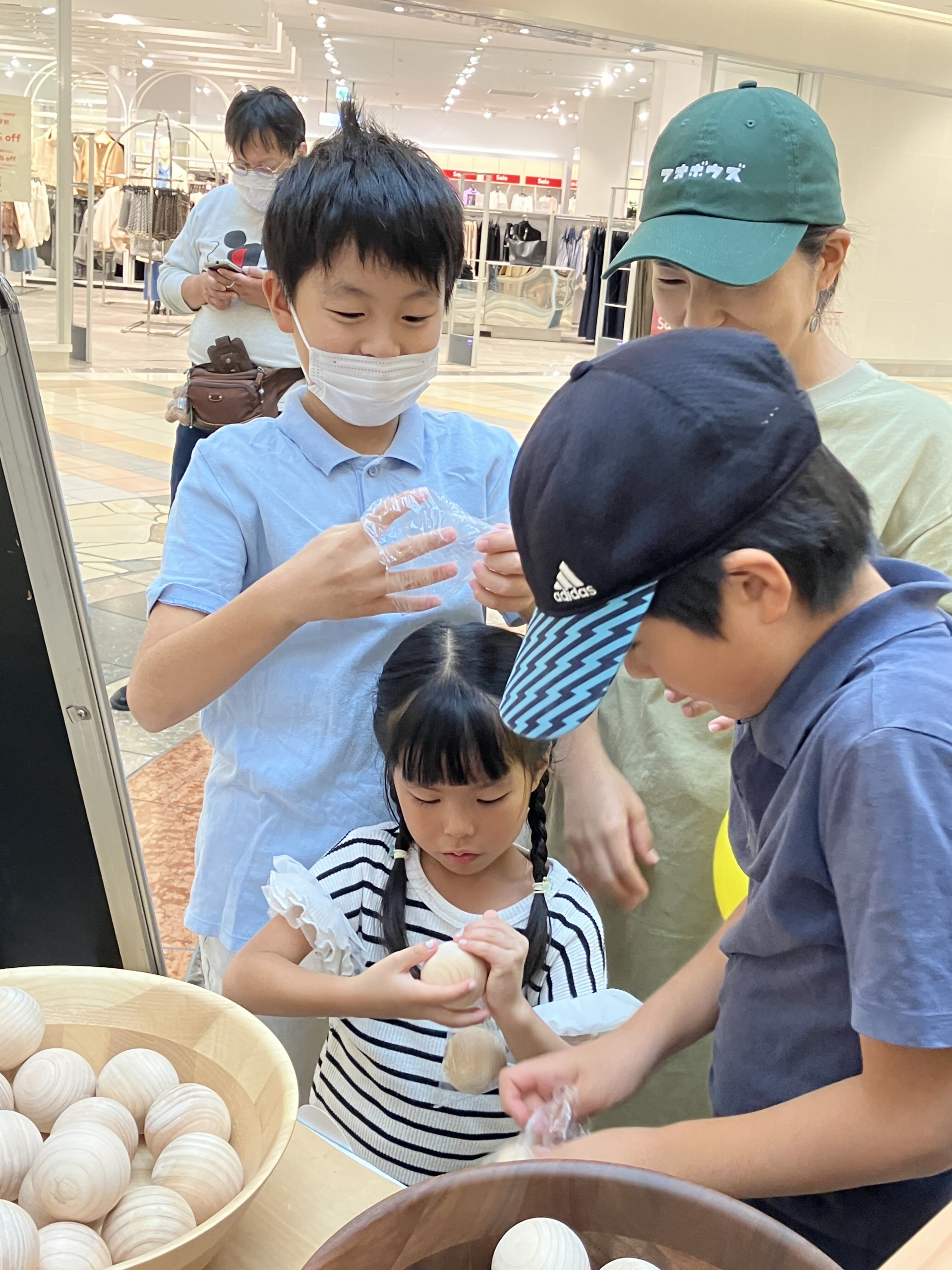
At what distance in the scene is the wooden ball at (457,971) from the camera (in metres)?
1.10

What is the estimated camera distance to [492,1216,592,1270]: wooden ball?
63 centimetres

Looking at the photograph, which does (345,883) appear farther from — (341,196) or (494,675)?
(341,196)

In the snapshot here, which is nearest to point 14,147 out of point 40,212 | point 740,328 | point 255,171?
point 40,212

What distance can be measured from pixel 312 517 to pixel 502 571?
0.28 m

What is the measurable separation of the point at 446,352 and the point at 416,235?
13246 mm

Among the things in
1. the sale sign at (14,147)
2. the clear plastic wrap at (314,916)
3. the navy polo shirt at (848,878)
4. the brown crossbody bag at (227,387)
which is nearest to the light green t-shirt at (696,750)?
the clear plastic wrap at (314,916)

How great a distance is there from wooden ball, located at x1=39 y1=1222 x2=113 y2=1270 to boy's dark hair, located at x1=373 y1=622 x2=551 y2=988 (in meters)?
0.64

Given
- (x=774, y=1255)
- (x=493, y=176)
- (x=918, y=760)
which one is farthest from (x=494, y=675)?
(x=493, y=176)

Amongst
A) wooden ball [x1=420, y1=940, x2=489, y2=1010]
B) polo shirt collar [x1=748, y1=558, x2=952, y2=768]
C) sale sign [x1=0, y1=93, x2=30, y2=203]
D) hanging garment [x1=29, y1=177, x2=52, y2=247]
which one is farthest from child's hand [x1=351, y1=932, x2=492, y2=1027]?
hanging garment [x1=29, y1=177, x2=52, y2=247]

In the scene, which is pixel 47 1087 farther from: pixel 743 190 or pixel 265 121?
pixel 265 121

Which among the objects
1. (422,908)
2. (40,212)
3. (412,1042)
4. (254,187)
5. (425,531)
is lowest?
(40,212)

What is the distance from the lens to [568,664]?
0.79 m

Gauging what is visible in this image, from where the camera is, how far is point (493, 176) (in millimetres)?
25891

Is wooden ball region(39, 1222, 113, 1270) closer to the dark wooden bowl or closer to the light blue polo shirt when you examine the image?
the dark wooden bowl
